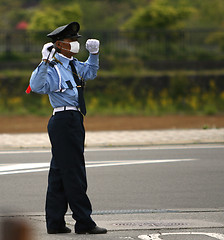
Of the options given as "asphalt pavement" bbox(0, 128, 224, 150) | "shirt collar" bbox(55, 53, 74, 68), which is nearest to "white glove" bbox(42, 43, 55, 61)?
"shirt collar" bbox(55, 53, 74, 68)

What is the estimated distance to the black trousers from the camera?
5777mm

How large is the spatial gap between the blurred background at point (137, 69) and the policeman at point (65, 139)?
11382 millimetres

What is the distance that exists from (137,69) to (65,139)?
1867 centimetres

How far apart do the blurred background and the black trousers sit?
11.4m

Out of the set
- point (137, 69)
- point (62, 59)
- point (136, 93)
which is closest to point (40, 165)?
point (62, 59)

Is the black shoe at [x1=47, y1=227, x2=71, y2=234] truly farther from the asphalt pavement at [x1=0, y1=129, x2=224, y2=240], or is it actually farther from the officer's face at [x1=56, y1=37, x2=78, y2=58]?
the officer's face at [x1=56, y1=37, x2=78, y2=58]

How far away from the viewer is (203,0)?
41750mm

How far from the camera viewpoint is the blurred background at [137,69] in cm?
2156

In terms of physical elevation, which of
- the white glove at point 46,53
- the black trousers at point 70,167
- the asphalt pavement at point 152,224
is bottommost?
the asphalt pavement at point 152,224

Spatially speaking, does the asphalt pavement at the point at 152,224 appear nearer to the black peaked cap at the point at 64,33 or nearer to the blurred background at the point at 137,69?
the black peaked cap at the point at 64,33

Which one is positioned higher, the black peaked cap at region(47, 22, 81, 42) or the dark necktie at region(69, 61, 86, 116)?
the black peaked cap at region(47, 22, 81, 42)

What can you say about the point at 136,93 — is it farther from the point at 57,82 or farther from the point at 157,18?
the point at 57,82

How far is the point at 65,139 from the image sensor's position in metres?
5.77

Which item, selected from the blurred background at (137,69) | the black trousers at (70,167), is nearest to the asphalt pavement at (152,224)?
the black trousers at (70,167)
